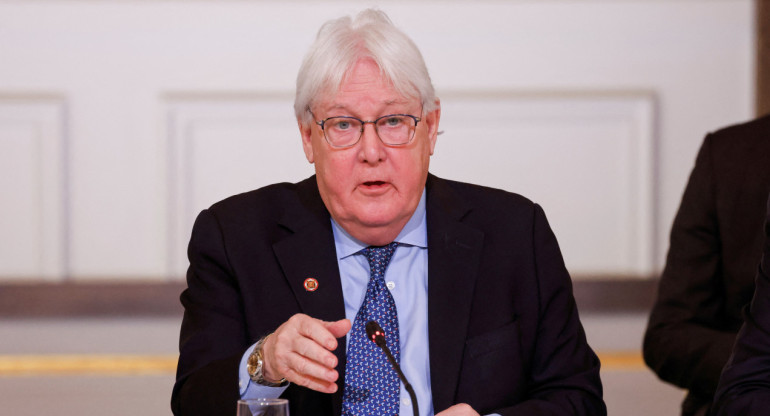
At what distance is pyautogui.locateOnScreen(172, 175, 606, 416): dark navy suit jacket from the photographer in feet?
6.59

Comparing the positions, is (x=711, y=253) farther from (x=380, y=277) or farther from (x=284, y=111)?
(x=284, y=111)

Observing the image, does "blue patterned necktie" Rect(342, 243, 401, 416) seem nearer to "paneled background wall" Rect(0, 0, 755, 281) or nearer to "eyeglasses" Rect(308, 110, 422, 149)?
"eyeglasses" Rect(308, 110, 422, 149)

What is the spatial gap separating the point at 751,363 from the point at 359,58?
860 mm

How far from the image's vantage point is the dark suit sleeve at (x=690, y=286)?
2307mm

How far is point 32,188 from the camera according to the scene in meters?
3.34

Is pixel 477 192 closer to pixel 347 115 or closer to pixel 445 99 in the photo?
pixel 347 115

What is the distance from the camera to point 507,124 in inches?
135

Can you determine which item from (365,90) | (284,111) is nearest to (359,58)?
(365,90)

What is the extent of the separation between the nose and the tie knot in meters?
0.20

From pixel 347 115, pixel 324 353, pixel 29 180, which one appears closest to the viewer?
pixel 324 353

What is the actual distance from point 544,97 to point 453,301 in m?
1.51

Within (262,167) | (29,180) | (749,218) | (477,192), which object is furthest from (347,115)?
(29,180)

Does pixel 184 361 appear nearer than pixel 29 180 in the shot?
Yes

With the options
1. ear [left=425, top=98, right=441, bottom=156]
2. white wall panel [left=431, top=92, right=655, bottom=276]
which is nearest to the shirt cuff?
ear [left=425, top=98, right=441, bottom=156]
